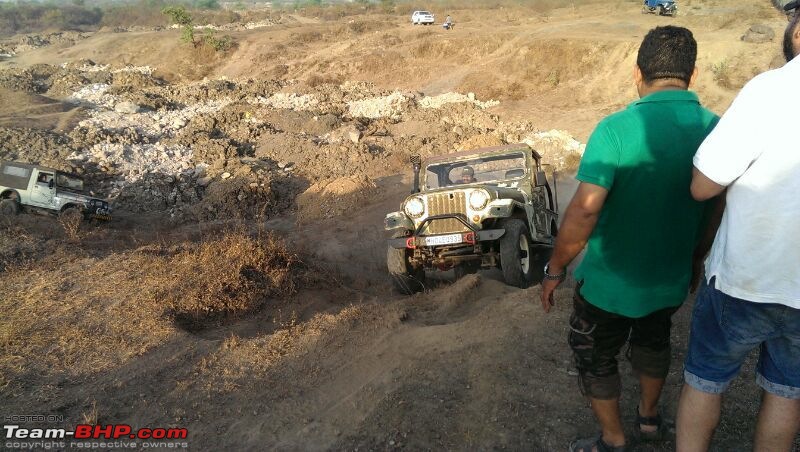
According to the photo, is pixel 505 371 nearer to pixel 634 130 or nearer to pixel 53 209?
pixel 634 130

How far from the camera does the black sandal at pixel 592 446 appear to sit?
232 centimetres

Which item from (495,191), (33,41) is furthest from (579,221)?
(33,41)

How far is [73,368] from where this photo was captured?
12.9 ft

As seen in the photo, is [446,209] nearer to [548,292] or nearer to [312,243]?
[548,292]

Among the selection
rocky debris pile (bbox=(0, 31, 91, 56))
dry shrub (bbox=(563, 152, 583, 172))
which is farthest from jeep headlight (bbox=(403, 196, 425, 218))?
rocky debris pile (bbox=(0, 31, 91, 56))

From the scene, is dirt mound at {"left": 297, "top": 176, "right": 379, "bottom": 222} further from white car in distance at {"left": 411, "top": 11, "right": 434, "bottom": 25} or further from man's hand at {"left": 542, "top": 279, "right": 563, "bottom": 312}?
white car in distance at {"left": 411, "top": 11, "right": 434, "bottom": 25}

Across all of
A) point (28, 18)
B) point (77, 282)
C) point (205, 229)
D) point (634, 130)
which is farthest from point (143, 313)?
point (28, 18)

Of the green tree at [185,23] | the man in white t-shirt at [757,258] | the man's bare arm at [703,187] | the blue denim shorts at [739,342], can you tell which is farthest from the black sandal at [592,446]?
the green tree at [185,23]

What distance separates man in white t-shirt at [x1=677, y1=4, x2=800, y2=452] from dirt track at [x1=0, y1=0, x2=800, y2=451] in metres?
0.82

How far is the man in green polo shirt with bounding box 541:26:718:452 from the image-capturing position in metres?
1.95

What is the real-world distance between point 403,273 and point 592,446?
12.3ft

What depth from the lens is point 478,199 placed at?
5762mm

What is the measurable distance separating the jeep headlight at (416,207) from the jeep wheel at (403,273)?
0.34 meters

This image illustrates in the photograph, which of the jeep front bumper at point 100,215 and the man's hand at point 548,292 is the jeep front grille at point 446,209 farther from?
the jeep front bumper at point 100,215
